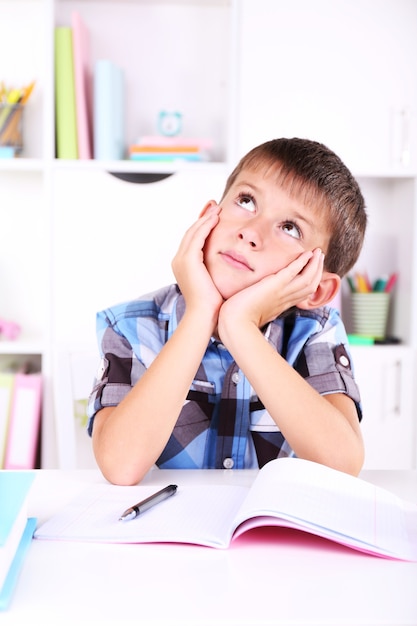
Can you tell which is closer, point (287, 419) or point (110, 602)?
point (110, 602)

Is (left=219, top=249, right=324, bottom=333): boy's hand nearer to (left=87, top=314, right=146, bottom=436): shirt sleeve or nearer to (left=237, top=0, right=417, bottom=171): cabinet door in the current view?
(left=87, top=314, right=146, bottom=436): shirt sleeve

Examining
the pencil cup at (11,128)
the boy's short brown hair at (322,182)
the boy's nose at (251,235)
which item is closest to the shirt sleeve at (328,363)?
the boy's short brown hair at (322,182)

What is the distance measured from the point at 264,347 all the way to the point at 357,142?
1.48m

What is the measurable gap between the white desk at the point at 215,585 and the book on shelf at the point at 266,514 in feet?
0.05

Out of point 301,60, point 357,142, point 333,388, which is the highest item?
point 301,60

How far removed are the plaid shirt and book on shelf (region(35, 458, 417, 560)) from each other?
370mm

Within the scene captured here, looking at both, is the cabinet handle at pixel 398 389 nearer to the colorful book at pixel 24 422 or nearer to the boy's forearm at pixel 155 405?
the colorful book at pixel 24 422

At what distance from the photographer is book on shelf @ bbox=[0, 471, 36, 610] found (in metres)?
0.58

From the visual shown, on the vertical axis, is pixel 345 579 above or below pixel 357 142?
below

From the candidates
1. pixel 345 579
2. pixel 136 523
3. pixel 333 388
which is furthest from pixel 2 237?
pixel 345 579

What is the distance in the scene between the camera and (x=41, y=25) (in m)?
2.51

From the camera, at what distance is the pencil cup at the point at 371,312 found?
2447 millimetres

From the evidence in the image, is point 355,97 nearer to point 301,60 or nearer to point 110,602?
point 301,60

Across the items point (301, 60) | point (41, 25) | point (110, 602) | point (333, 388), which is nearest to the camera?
point (110, 602)
